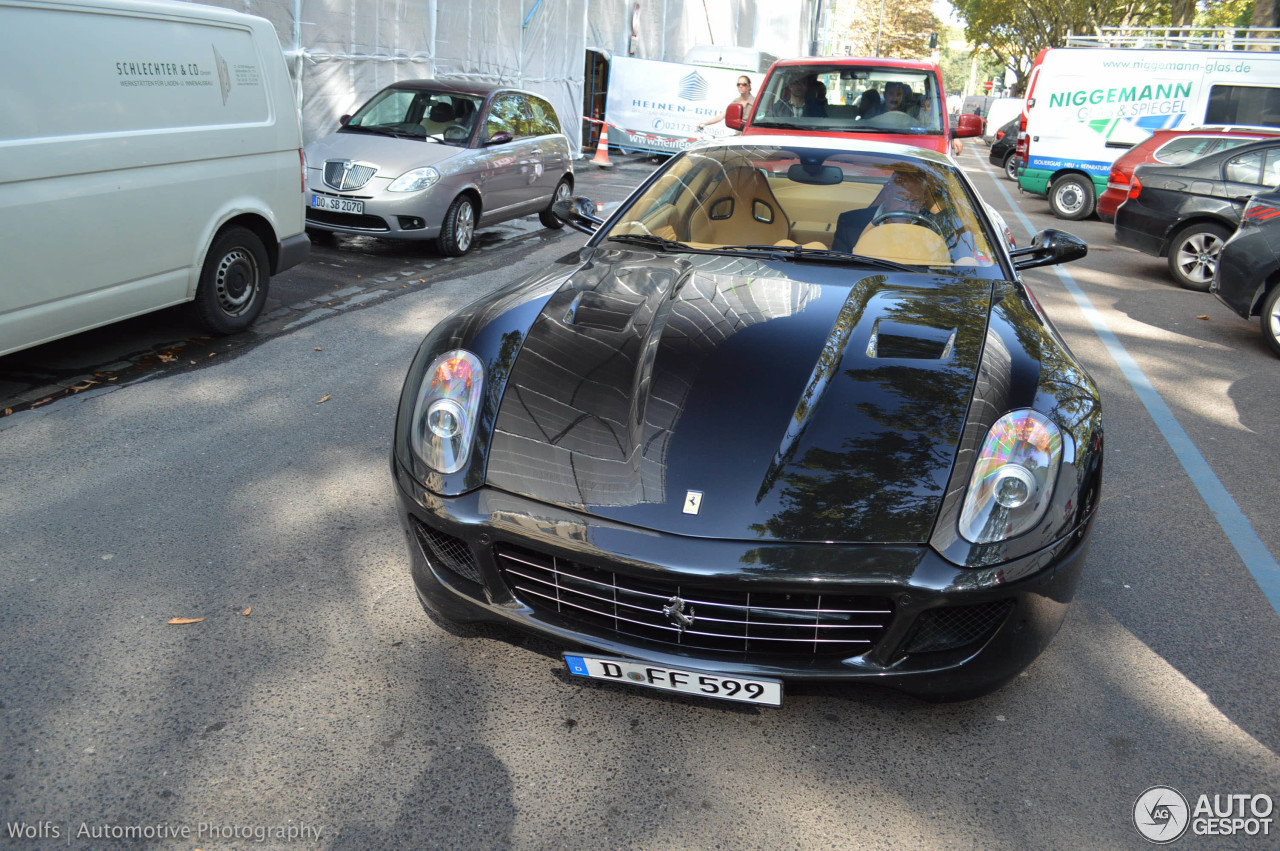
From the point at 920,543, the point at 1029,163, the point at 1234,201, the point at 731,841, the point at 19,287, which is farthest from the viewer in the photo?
the point at 1029,163

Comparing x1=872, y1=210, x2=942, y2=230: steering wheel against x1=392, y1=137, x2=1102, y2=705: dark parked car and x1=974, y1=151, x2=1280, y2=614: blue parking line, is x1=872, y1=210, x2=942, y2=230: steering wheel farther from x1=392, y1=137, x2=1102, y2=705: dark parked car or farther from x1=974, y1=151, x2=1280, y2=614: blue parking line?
x1=974, y1=151, x2=1280, y2=614: blue parking line

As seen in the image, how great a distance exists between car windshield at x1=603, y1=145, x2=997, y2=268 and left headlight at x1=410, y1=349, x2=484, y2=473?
1.34 metres

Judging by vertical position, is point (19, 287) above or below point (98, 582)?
above

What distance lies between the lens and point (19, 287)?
4676mm

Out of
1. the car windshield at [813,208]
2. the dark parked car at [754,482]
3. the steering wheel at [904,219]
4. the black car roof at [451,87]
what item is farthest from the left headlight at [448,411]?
the black car roof at [451,87]

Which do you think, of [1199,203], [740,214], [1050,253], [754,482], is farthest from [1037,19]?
[754,482]

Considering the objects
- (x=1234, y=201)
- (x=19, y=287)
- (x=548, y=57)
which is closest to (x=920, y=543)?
(x=19, y=287)

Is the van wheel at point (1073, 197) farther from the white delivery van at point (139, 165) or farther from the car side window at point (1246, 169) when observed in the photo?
the white delivery van at point (139, 165)

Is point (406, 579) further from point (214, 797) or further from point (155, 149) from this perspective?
point (155, 149)

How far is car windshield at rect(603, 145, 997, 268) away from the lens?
3877 mm

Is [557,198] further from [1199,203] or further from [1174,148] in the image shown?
[1174,148]

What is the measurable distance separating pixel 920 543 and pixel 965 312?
1238 mm

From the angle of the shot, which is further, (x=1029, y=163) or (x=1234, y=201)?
(x=1029, y=163)

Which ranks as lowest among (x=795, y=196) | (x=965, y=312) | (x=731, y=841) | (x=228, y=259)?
(x=731, y=841)
